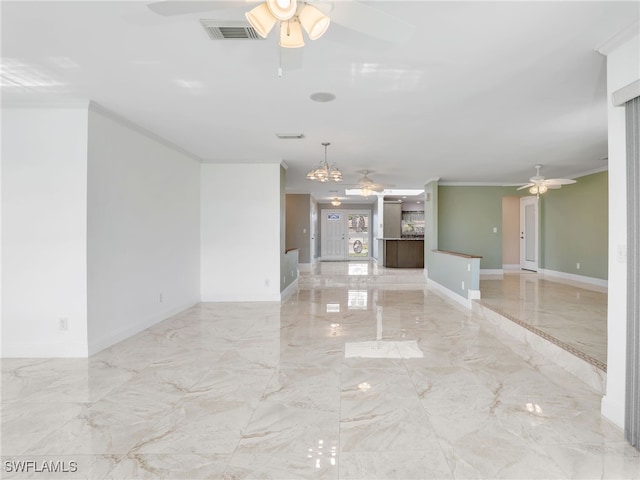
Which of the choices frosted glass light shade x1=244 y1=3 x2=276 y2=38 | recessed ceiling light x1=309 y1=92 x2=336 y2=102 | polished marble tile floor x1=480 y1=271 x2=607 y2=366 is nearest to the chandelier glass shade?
frosted glass light shade x1=244 y1=3 x2=276 y2=38

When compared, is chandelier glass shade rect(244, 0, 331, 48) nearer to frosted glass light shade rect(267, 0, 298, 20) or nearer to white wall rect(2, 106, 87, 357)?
frosted glass light shade rect(267, 0, 298, 20)

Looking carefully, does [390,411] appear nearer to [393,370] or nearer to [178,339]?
[393,370]

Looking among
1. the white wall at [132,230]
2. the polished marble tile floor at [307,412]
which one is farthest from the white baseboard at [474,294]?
the white wall at [132,230]

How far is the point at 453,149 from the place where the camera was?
5816 mm

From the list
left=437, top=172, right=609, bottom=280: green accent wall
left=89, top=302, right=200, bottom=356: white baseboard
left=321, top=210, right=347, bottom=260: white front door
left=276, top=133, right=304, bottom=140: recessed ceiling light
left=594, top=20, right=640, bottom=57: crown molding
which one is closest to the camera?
left=594, top=20, right=640, bottom=57: crown molding

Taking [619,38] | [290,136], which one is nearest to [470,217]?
[290,136]

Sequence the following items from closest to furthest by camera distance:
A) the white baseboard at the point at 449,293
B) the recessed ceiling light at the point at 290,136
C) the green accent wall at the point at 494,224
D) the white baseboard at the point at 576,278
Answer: the recessed ceiling light at the point at 290,136 → the white baseboard at the point at 449,293 → the white baseboard at the point at 576,278 → the green accent wall at the point at 494,224

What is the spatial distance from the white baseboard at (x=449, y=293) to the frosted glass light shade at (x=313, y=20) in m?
5.20

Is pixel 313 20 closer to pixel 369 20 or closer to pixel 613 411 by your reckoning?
pixel 369 20

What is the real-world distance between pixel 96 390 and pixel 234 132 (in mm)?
3354

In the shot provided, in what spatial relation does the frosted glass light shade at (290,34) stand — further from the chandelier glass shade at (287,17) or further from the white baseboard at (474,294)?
the white baseboard at (474,294)

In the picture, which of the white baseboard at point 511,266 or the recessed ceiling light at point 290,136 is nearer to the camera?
the recessed ceiling light at point 290,136

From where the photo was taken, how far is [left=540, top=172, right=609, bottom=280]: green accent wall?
768 centimetres

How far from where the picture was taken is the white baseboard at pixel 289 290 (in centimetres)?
697
